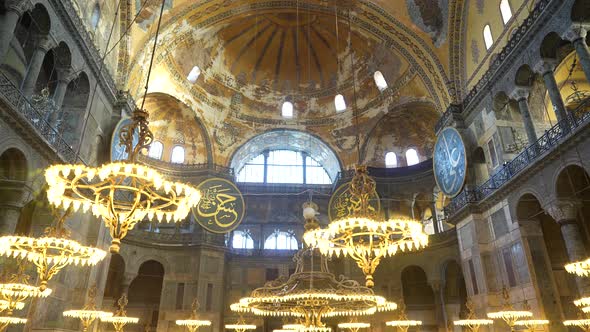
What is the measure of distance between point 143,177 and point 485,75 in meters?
11.1

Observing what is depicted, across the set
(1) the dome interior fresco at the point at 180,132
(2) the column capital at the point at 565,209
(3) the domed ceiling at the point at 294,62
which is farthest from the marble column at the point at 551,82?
(1) the dome interior fresco at the point at 180,132

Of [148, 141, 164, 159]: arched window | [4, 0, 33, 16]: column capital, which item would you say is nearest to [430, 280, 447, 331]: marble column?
[148, 141, 164, 159]: arched window

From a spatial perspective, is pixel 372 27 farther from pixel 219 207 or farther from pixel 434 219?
pixel 219 207

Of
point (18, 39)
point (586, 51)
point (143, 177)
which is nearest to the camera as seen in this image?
point (143, 177)

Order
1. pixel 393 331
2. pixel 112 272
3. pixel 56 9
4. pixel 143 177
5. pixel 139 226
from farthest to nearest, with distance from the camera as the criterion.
Answer: 1. pixel 139 226
2. pixel 112 272
3. pixel 393 331
4. pixel 56 9
5. pixel 143 177

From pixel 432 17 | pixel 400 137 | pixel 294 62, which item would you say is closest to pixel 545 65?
pixel 432 17

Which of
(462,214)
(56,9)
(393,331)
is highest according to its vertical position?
(56,9)

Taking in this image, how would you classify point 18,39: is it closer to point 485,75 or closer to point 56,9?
point 56,9

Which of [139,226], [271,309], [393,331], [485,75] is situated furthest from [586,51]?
[139,226]

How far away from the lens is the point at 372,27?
16.0m

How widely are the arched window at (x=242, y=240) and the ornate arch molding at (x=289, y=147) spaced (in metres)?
2.93

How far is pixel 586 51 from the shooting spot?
8953 mm

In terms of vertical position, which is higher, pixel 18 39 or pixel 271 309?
pixel 18 39

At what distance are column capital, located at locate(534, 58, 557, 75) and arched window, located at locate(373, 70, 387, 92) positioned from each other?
292 inches
